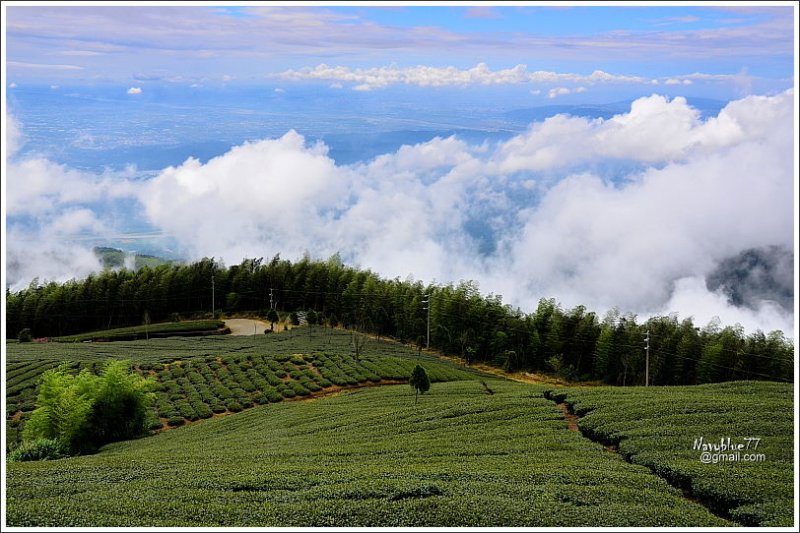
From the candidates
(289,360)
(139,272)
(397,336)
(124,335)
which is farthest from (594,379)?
(139,272)

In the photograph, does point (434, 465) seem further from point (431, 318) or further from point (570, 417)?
point (431, 318)

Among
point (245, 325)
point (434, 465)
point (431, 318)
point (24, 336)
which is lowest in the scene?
point (24, 336)

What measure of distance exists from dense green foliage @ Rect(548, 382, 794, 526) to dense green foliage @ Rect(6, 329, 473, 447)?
53.7ft

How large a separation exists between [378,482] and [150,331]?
52589 millimetres

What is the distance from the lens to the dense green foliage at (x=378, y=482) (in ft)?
40.5

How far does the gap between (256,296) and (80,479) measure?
55.9 m

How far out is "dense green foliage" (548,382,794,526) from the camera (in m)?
14.3

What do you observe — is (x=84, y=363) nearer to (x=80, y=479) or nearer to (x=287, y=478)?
(x=80, y=479)

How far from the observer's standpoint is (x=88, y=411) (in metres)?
29.0

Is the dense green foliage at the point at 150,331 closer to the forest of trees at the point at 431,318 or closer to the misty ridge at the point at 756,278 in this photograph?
the forest of trees at the point at 431,318

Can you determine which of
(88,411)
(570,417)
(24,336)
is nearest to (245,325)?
(24,336)

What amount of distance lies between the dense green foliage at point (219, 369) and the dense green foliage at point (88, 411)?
1.69 meters

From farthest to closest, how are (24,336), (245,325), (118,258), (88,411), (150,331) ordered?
(118,258) → (245,325) → (150,331) → (24,336) → (88,411)

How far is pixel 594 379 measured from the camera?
4919cm
